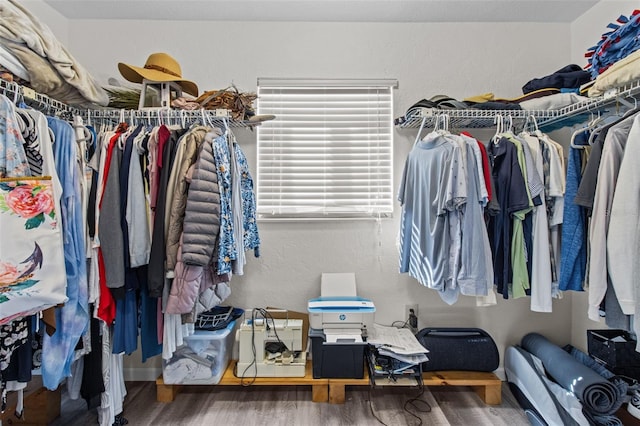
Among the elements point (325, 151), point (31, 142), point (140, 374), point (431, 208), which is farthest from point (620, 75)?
point (140, 374)

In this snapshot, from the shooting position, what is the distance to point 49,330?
1.30 m

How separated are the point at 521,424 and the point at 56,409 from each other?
8.45ft

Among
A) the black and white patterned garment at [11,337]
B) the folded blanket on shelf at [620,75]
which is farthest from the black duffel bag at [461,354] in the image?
the black and white patterned garment at [11,337]

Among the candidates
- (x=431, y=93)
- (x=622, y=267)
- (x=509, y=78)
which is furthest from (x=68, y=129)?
(x=509, y=78)

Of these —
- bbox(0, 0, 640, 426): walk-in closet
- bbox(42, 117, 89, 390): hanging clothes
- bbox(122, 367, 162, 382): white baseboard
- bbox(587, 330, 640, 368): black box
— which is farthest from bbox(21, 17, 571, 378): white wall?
bbox(42, 117, 89, 390): hanging clothes

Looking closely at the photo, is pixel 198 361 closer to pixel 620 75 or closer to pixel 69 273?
pixel 69 273

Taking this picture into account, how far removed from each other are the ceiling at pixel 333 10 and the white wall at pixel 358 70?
0.05 meters

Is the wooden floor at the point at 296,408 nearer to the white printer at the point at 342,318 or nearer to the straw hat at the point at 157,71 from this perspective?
the white printer at the point at 342,318

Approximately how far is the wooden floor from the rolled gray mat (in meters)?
0.33

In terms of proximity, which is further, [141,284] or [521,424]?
[521,424]

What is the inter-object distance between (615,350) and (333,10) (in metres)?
2.58

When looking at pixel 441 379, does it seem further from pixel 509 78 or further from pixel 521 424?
pixel 509 78

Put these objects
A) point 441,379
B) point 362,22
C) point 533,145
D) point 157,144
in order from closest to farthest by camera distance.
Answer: point 157,144 < point 533,145 < point 441,379 < point 362,22

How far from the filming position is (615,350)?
168 cm
